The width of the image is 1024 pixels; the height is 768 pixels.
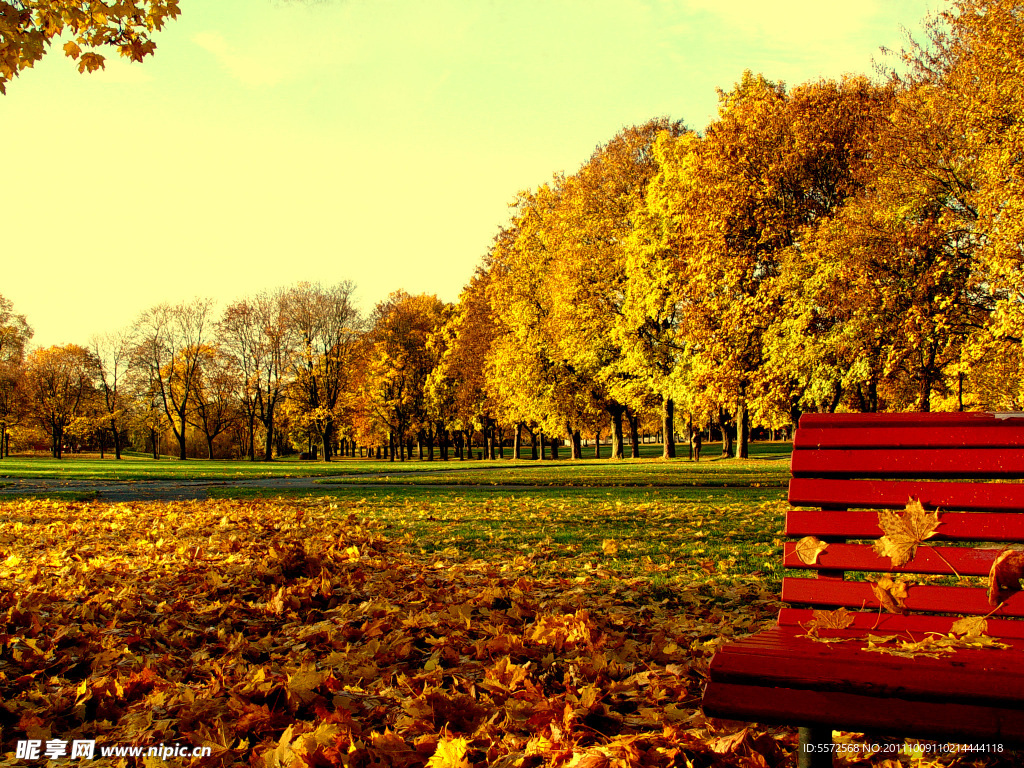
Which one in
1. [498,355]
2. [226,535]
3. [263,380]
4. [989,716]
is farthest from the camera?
[263,380]

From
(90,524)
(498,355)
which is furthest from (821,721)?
(498,355)

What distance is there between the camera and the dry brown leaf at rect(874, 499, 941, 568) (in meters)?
2.28

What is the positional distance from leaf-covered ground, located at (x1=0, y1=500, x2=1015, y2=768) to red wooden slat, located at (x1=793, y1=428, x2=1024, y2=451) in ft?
3.39

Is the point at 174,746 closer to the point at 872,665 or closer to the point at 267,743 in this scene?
the point at 267,743

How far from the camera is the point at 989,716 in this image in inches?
55.6

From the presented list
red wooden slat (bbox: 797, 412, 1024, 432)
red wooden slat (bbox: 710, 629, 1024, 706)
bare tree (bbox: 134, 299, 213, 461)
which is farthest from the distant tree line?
red wooden slat (bbox: 710, 629, 1024, 706)

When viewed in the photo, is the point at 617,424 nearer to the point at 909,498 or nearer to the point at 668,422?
the point at 668,422

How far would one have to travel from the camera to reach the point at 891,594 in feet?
7.40

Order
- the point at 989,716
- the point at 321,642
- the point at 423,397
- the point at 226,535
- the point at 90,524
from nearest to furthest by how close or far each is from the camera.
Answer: the point at 989,716
the point at 321,642
the point at 226,535
the point at 90,524
the point at 423,397

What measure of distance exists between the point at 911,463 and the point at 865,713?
1245 mm

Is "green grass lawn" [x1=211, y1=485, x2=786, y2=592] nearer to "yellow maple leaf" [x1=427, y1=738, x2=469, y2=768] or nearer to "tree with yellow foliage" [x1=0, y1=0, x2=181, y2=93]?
"yellow maple leaf" [x1=427, y1=738, x2=469, y2=768]

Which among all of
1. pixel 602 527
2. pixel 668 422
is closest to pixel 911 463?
pixel 602 527

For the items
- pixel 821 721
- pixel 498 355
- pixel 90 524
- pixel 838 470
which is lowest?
pixel 90 524

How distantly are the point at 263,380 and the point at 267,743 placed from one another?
5011 cm
